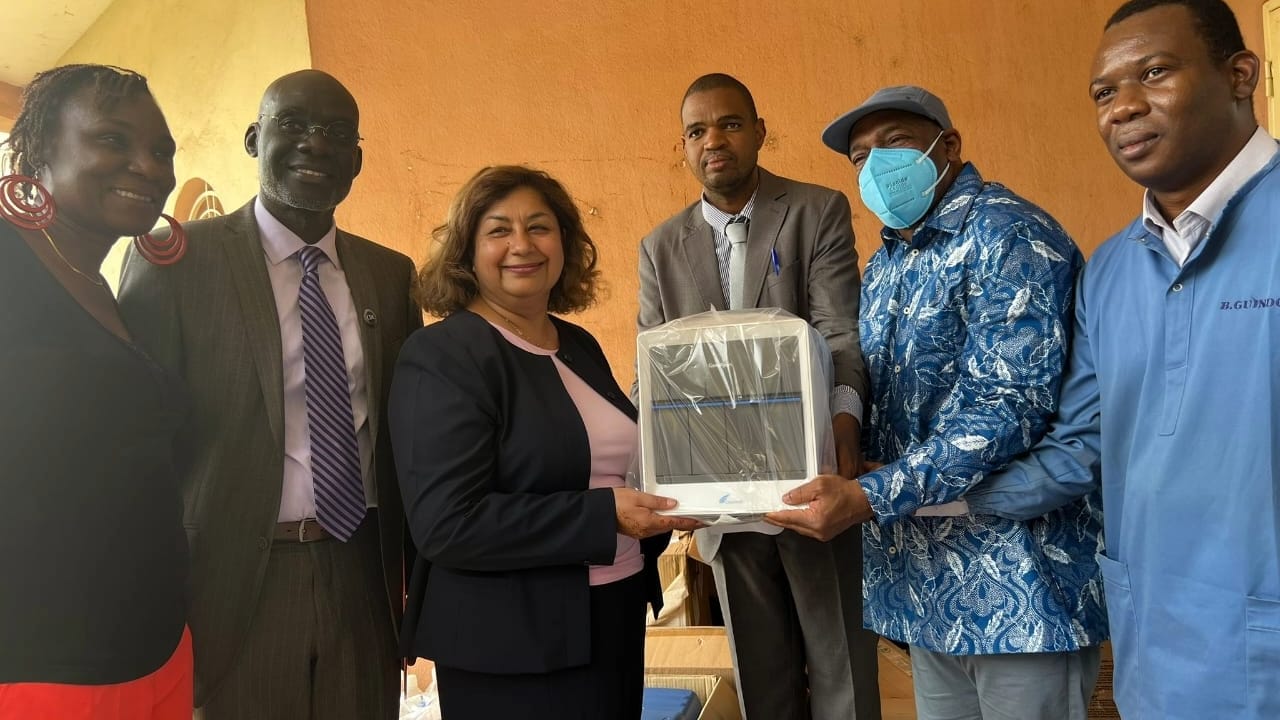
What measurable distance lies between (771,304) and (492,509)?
1100 mm

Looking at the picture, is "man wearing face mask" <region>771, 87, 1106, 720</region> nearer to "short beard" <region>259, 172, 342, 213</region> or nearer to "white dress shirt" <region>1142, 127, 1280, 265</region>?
"white dress shirt" <region>1142, 127, 1280, 265</region>

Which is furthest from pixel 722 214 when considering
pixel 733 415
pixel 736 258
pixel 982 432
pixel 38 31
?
pixel 38 31

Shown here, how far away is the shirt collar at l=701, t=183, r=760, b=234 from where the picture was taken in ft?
8.13

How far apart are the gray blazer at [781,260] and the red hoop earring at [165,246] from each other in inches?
48.7

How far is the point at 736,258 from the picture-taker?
2.46 metres

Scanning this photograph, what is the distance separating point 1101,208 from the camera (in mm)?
4062

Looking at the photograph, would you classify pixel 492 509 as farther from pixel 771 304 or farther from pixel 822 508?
pixel 771 304

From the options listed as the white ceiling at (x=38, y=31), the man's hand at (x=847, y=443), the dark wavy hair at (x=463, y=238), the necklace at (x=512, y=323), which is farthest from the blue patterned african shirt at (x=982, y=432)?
the white ceiling at (x=38, y=31)

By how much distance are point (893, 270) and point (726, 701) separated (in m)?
1.66

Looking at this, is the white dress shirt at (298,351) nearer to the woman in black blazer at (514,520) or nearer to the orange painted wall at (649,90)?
the woman in black blazer at (514,520)

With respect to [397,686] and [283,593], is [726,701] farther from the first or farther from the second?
[283,593]

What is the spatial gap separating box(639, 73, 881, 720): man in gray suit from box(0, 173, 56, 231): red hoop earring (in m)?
1.49

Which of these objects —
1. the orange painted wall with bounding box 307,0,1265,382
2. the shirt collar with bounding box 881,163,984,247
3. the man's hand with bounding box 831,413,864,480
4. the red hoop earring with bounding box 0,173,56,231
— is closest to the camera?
the red hoop earring with bounding box 0,173,56,231

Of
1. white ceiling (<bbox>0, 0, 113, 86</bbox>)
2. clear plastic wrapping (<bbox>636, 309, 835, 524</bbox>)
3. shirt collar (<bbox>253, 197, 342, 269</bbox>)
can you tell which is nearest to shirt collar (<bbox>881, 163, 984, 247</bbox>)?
clear plastic wrapping (<bbox>636, 309, 835, 524</bbox>)
